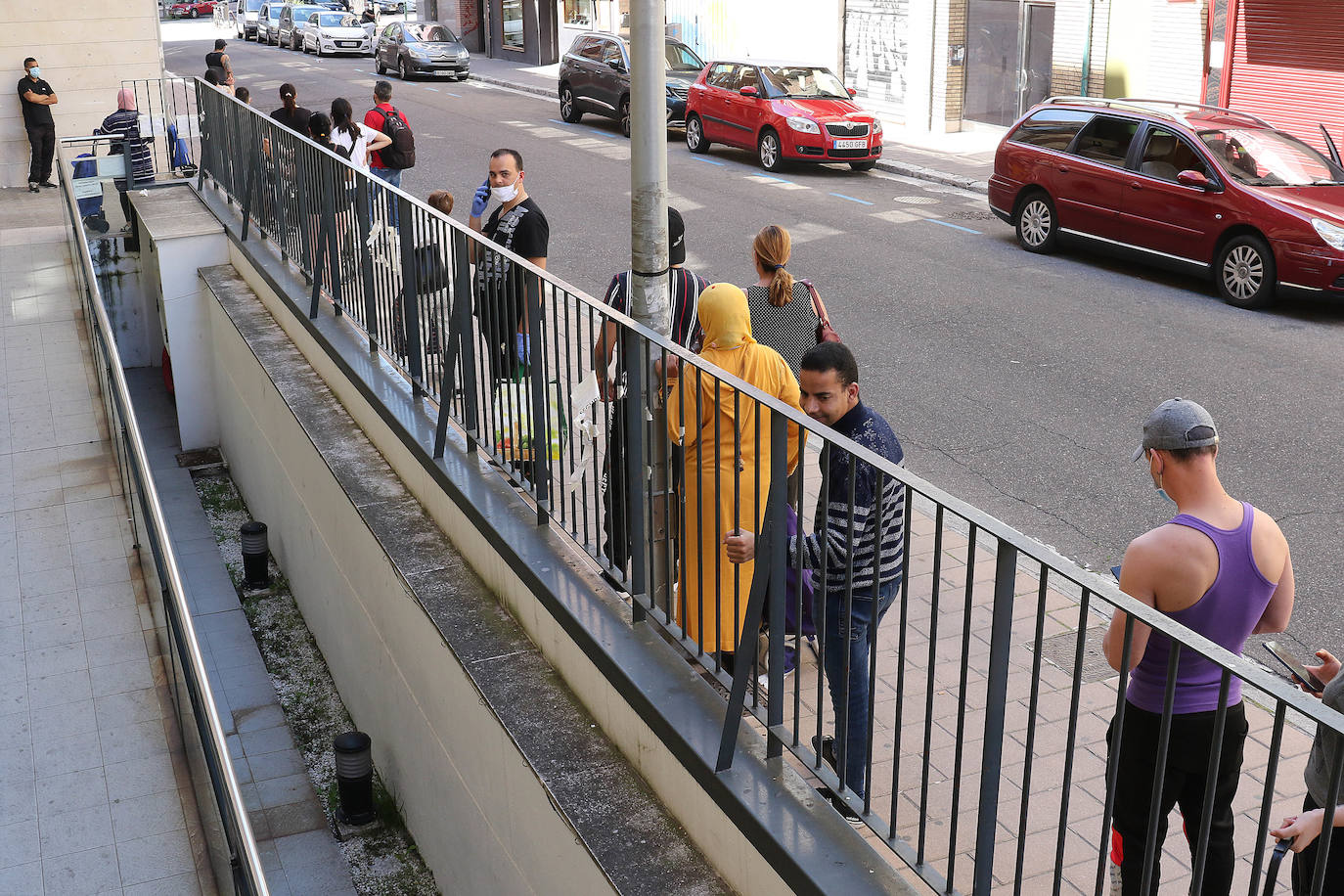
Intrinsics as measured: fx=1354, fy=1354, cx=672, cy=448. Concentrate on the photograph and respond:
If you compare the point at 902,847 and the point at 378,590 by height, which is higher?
the point at 902,847

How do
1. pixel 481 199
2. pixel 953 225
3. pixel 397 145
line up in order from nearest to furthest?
pixel 481 199
pixel 397 145
pixel 953 225

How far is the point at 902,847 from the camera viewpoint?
11.9 feet

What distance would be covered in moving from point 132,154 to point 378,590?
33.9 ft

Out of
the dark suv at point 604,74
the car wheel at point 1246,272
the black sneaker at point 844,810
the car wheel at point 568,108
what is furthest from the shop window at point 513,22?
the black sneaker at point 844,810

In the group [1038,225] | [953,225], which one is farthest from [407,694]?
[953,225]

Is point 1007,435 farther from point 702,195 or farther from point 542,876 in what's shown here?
point 702,195

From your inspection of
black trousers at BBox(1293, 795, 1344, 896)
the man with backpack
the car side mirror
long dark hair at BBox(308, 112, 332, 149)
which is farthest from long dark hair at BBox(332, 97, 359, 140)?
black trousers at BBox(1293, 795, 1344, 896)

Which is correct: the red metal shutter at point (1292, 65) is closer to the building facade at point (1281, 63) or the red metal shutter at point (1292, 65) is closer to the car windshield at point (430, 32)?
the building facade at point (1281, 63)

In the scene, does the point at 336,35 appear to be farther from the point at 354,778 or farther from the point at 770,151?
the point at 354,778

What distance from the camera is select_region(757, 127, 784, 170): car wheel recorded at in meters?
21.2

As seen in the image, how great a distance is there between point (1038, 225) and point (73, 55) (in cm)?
1502

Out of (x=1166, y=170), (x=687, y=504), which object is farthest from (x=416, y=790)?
(x=1166, y=170)

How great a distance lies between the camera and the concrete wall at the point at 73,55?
814 inches

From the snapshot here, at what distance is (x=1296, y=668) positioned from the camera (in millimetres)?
3750
